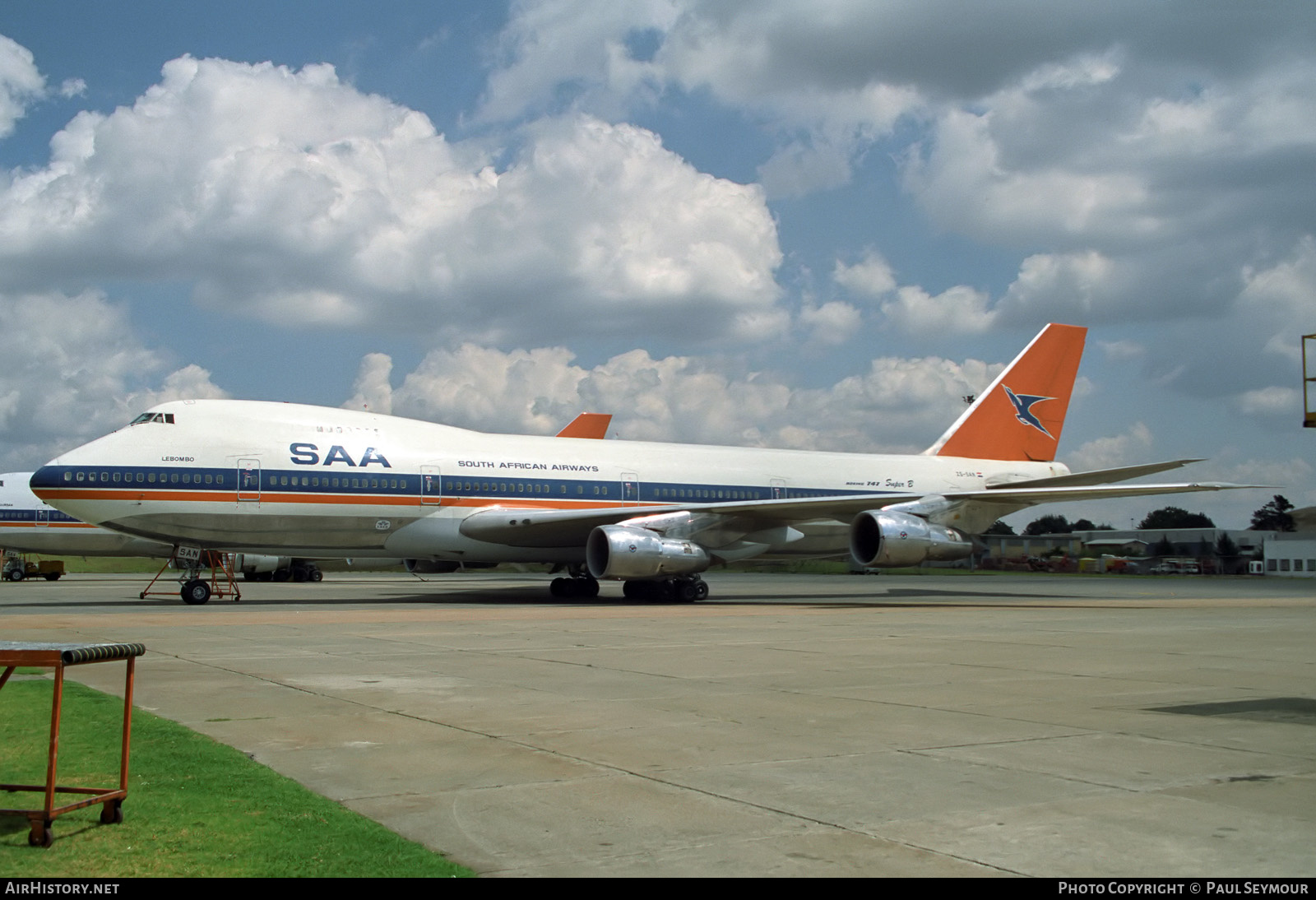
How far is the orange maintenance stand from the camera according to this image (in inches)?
167

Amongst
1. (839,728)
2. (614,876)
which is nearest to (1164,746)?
(839,728)

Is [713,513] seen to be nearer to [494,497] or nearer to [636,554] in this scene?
[636,554]

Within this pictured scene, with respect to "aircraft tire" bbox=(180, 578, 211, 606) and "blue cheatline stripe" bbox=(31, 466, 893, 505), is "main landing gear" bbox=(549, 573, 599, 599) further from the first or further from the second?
"aircraft tire" bbox=(180, 578, 211, 606)

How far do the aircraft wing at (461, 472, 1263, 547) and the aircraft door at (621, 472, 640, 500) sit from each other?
1.41 ft

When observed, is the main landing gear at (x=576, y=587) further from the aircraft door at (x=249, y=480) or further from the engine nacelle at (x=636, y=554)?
the aircraft door at (x=249, y=480)

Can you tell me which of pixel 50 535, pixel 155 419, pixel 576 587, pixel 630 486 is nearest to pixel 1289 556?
pixel 630 486

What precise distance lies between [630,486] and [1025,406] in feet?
44.7

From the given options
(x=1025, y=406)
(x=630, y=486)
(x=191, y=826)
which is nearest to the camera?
(x=191, y=826)

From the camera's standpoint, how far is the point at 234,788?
206 inches

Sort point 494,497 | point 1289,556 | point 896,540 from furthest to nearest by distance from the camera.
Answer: point 1289,556, point 494,497, point 896,540

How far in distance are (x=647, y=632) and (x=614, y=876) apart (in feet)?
38.2

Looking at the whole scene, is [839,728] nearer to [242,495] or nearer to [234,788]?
[234,788]

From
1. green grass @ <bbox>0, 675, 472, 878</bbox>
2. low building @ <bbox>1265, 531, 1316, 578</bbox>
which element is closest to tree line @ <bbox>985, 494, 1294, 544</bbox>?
low building @ <bbox>1265, 531, 1316, 578</bbox>

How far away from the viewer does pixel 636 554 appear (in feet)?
74.4
